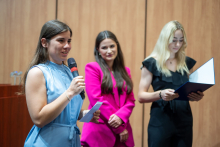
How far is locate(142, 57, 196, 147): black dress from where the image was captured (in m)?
1.52

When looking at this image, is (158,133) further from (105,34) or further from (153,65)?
(105,34)

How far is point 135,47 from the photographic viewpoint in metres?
2.98

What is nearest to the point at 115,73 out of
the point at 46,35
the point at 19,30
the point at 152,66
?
the point at 152,66

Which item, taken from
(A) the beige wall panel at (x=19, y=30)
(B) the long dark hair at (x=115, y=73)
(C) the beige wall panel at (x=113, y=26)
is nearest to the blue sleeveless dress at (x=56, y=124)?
(B) the long dark hair at (x=115, y=73)

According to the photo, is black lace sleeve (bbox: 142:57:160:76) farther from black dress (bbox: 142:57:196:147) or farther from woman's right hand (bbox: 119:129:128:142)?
woman's right hand (bbox: 119:129:128:142)

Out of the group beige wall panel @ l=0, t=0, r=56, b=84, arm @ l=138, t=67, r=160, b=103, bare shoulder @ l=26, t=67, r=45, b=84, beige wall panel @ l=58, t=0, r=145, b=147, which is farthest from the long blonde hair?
beige wall panel @ l=0, t=0, r=56, b=84

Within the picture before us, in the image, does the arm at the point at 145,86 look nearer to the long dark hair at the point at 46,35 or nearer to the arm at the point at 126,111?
the arm at the point at 126,111

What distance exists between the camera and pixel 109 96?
1.59 metres

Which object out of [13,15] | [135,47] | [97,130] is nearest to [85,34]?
[135,47]

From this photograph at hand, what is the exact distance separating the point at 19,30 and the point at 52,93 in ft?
8.91

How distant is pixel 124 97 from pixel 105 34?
60 cm

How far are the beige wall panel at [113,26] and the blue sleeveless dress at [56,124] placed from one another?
75.8 inches

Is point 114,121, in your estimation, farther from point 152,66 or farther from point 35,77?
point 35,77

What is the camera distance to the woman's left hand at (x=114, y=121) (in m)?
1.49
